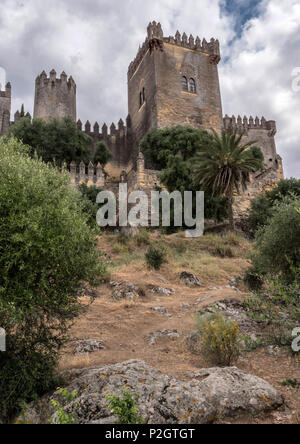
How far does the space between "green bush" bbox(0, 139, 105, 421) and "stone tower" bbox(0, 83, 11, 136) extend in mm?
36299

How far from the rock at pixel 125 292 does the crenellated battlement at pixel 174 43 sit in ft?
102

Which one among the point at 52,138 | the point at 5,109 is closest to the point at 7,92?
the point at 5,109

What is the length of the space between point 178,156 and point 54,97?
22.4 m

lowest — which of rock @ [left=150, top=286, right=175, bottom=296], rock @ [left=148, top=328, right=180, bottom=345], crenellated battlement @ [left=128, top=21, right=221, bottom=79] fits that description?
rock @ [left=148, top=328, right=180, bottom=345]

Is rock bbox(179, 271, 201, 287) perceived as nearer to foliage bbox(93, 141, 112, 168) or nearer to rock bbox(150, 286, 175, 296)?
rock bbox(150, 286, 175, 296)

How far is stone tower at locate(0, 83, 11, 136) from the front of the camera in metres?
39.4

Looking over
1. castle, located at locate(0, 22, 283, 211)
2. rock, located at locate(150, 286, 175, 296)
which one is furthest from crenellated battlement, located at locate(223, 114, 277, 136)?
rock, located at locate(150, 286, 175, 296)

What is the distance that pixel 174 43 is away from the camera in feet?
121

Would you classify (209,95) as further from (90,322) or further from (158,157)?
(90,322)

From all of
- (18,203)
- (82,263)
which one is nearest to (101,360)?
(82,263)

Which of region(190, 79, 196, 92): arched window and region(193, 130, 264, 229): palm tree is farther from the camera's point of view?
region(190, 79, 196, 92): arched window

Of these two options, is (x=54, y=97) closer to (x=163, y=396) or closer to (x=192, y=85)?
(x=192, y=85)

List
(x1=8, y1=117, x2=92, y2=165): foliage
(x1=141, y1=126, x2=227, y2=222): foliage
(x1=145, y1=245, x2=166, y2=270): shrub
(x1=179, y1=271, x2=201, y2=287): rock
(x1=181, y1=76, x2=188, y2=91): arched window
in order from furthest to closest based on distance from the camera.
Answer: (x1=181, y1=76, x2=188, y2=91): arched window, (x1=8, y1=117, x2=92, y2=165): foliage, (x1=141, y1=126, x2=227, y2=222): foliage, (x1=145, y1=245, x2=166, y2=270): shrub, (x1=179, y1=271, x2=201, y2=287): rock

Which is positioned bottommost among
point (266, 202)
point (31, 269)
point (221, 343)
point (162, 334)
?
point (162, 334)
